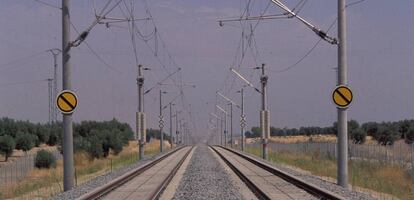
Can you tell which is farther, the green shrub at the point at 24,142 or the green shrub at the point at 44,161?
the green shrub at the point at 24,142

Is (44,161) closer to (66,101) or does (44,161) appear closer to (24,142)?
(24,142)

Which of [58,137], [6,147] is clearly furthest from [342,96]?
[58,137]

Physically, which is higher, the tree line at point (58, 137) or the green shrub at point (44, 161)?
the tree line at point (58, 137)

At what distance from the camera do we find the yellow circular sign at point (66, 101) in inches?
1095

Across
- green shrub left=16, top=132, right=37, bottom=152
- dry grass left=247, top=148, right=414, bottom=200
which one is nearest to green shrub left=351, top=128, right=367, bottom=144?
green shrub left=16, top=132, right=37, bottom=152

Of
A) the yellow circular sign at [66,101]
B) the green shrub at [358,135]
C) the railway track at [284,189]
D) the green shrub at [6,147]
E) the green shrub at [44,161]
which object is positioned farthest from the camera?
the green shrub at [358,135]

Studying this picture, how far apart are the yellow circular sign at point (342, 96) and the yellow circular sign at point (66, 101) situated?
9.19 m

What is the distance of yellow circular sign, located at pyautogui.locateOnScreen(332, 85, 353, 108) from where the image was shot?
2792 cm

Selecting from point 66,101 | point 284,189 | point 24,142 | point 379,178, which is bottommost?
point 379,178

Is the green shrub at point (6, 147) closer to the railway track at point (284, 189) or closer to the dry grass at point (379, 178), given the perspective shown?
the dry grass at point (379, 178)

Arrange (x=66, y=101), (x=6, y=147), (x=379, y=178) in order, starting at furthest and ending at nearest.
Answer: (x=6, y=147), (x=379, y=178), (x=66, y=101)

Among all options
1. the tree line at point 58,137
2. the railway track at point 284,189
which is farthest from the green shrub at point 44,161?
the railway track at point 284,189

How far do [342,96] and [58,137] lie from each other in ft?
337

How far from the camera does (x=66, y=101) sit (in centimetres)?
2795
